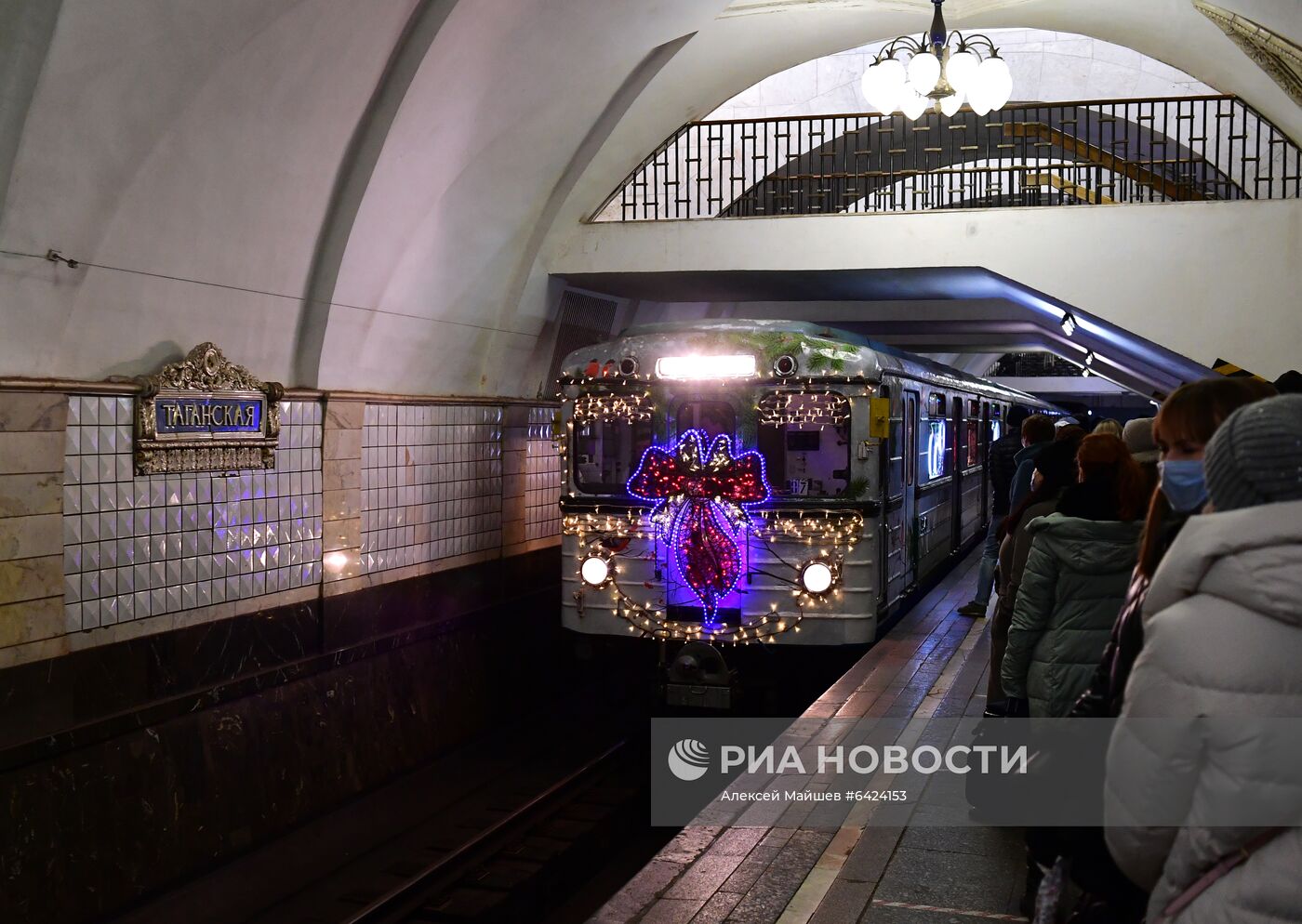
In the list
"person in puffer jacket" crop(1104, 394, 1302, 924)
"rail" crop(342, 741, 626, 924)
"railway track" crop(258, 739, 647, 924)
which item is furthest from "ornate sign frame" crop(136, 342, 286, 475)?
"person in puffer jacket" crop(1104, 394, 1302, 924)

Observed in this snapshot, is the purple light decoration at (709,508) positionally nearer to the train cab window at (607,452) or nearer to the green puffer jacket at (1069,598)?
the train cab window at (607,452)

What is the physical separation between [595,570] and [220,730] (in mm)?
2966

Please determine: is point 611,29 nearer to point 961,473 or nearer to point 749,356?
point 749,356

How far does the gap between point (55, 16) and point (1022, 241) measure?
810cm

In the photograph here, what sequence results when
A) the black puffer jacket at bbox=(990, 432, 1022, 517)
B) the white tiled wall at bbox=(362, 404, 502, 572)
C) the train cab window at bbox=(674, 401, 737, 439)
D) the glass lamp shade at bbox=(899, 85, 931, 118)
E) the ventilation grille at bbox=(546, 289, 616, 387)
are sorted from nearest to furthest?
the glass lamp shade at bbox=(899, 85, 931, 118) < the train cab window at bbox=(674, 401, 737, 439) < the white tiled wall at bbox=(362, 404, 502, 572) < the black puffer jacket at bbox=(990, 432, 1022, 517) < the ventilation grille at bbox=(546, 289, 616, 387)

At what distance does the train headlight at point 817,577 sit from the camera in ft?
29.1

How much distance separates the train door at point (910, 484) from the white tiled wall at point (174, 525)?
477 cm

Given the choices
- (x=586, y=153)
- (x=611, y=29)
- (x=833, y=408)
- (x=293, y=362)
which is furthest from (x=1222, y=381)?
(x=586, y=153)

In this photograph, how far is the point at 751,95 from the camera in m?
15.6

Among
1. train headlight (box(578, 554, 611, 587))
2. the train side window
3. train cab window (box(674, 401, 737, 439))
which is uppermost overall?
train cab window (box(674, 401, 737, 439))

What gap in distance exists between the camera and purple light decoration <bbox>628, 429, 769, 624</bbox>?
899 cm

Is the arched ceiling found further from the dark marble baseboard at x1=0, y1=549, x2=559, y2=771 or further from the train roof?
the train roof

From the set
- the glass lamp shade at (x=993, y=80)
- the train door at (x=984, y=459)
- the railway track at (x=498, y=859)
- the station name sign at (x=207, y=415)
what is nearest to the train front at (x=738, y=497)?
the railway track at (x=498, y=859)

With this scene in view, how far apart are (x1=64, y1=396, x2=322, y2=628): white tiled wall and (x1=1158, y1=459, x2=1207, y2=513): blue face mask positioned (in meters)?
6.03
